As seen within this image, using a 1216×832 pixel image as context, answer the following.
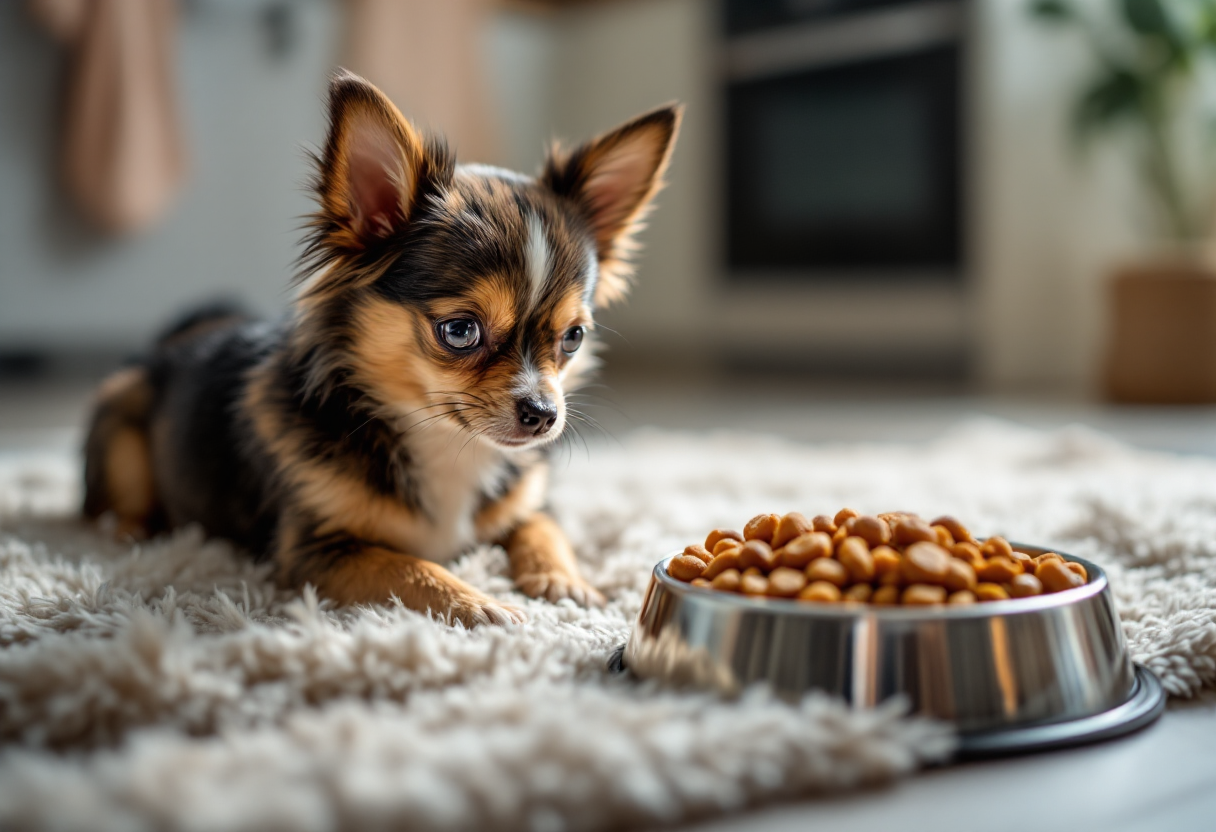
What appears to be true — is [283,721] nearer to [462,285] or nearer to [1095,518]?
[462,285]

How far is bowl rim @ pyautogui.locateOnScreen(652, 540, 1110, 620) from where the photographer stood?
1.07 meters

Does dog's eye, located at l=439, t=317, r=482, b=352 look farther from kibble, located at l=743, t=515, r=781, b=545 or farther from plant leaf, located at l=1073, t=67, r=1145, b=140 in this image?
plant leaf, located at l=1073, t=67, r=1145, b=140

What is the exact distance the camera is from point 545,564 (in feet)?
5.52

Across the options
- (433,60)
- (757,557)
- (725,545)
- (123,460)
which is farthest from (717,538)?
(433,60)

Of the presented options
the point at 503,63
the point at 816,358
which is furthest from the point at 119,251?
the point at 816,358

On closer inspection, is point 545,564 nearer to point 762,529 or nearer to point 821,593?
point 762,529

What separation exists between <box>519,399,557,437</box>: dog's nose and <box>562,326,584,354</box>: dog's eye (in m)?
0.18

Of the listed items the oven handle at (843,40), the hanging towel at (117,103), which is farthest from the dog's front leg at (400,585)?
the oven handle at (843,40)

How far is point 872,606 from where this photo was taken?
3.69ft

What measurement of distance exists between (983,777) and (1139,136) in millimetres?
4454

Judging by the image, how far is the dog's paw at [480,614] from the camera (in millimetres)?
1396

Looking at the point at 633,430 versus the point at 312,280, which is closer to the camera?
the point at 312,280

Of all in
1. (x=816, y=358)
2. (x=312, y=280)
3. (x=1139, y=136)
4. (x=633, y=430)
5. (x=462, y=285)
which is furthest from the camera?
(x=816, y=358)

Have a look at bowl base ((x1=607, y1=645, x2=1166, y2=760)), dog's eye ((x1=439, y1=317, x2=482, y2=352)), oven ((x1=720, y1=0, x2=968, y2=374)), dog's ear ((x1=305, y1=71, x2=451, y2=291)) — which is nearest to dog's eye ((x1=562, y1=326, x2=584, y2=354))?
dog's eye ((x1=439, y1=317, x2=482, y2=352))
